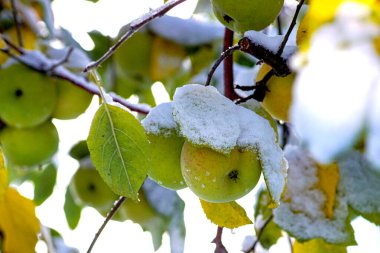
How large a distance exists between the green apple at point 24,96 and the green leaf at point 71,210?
40 cm

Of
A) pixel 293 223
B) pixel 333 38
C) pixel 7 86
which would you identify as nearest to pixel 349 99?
pixel 333 38

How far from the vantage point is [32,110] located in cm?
134

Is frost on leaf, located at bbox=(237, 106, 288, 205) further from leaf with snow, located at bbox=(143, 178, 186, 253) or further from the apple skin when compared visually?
leaf with snow, located at bbox=(143, 178, 186, 253)

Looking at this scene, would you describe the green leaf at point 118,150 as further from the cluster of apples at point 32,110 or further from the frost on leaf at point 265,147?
the cluster of apples at point 32,110

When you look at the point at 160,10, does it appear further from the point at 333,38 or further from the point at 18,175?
the point at 18,175

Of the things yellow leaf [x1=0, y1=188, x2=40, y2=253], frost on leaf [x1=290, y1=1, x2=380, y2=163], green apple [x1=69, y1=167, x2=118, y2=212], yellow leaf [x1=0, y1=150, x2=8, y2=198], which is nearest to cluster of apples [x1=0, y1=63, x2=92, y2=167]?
green apple [x1=69, y1=167, x2=118, y2=212]

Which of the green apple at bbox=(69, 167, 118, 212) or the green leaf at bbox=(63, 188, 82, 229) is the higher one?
the green apple at bbox=(69, 167, 118, 212)

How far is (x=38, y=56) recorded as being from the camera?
1.38m

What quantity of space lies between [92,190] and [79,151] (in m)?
0.12

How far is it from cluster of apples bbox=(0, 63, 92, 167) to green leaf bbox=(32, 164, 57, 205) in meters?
0.26

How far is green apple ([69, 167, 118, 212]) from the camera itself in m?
1.50

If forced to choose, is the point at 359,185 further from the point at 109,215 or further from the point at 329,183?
the point at 109,215

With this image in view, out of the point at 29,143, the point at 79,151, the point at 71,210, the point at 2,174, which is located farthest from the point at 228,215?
the point at 71,210

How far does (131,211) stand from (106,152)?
0.67 m
